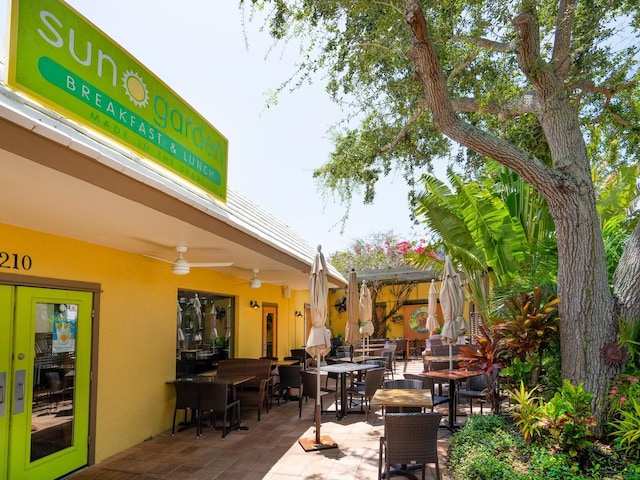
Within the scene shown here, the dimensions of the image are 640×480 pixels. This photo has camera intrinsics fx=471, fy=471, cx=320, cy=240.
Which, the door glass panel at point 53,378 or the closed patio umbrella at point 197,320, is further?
the closed patio umbrella at point 197,320

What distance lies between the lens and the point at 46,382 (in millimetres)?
5691

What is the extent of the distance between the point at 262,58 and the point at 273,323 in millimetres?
9820

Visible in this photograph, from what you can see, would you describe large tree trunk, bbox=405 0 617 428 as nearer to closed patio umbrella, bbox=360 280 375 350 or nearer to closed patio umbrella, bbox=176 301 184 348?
closed patio umbrella, bbox=176 301 184 348

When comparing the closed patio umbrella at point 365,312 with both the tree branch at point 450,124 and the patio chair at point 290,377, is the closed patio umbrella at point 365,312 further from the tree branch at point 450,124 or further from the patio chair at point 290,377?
the tree branch at point 450,124

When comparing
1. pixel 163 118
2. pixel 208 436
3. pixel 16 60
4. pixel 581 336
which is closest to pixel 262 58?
pixel 163 118

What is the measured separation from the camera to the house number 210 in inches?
201

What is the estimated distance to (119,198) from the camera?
4195 millimetres

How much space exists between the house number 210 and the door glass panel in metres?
0.55

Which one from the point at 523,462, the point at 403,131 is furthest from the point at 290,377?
the point at 523,462

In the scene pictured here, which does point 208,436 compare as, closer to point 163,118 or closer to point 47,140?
point 163,118

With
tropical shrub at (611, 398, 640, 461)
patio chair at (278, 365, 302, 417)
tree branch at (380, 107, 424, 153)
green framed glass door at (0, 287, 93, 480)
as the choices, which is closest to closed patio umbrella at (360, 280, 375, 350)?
patio chair at (278, 365, 302, 417)

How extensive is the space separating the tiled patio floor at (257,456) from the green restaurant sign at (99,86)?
3.62 m

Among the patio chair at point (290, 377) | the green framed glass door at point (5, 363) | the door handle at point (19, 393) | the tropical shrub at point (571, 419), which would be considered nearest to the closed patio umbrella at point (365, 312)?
the patio chair at point (290, 377)

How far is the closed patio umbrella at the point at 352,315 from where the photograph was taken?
32.8ft
